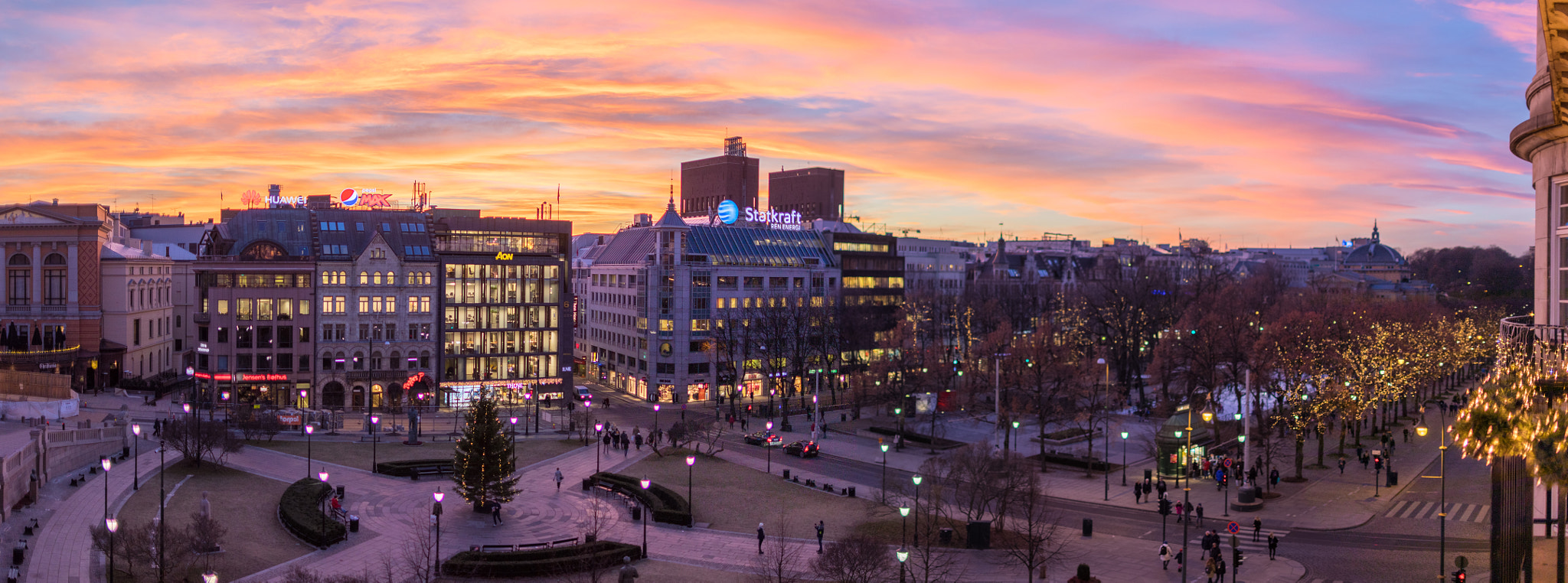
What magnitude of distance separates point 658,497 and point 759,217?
78013mm

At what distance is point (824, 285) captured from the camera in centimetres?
12519

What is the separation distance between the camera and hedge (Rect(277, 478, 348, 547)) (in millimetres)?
46344

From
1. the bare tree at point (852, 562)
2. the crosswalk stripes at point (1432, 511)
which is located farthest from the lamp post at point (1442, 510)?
the bare tree at point (852, 562)

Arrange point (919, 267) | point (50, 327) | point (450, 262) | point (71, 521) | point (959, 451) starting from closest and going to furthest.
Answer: point (71, 521)
point (959, 451)
point (50, 327)
point (450, 262)
point (919, 267)

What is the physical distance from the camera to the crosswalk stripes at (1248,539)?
158 feet

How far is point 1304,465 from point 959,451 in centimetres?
3231

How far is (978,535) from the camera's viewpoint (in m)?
48.2

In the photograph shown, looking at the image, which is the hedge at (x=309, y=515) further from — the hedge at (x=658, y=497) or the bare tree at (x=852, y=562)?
the bare tree at (x=852, y=562)

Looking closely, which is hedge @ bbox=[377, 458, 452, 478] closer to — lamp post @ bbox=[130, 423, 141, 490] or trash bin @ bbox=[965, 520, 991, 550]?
lamp post @ bbox=[130, 423, 141, 490]

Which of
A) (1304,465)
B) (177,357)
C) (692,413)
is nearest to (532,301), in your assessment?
(692,413)

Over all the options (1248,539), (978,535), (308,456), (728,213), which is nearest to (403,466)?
(308,456)

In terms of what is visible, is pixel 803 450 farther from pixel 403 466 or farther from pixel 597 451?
pixel 403 466

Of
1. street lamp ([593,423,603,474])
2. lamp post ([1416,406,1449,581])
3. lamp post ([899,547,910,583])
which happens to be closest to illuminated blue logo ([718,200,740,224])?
street lamp ([593,423,603,474])

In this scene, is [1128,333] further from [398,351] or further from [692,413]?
[398,351]
